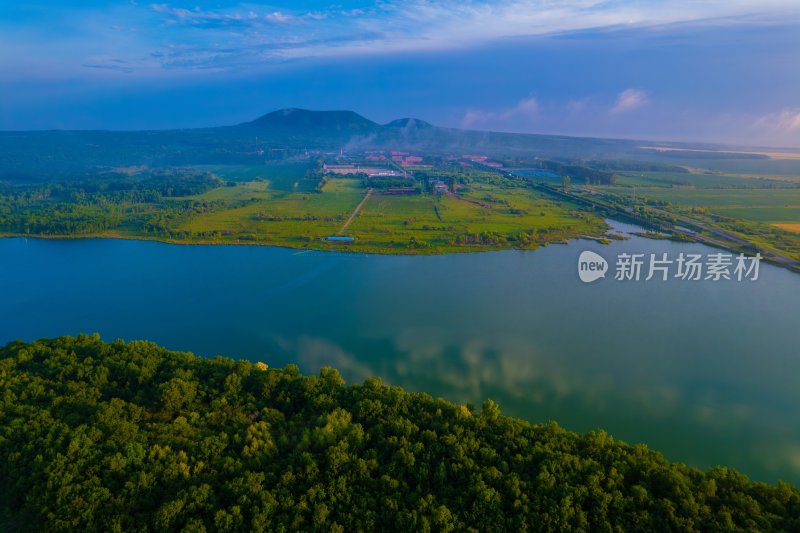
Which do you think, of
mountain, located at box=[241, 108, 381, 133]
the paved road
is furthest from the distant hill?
the paved road

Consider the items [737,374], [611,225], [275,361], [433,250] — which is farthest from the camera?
[611,225]

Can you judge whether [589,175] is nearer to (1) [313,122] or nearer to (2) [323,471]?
(2) [323,471]

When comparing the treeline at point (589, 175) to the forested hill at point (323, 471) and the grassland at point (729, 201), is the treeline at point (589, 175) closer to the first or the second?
the grassland at point (729, 201)

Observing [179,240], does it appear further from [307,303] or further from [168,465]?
[168,465]

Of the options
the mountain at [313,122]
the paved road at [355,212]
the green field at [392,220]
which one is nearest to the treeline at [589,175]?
the green field at [392,220]

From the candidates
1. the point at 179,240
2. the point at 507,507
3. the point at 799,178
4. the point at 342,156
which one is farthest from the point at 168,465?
the point at 342,156

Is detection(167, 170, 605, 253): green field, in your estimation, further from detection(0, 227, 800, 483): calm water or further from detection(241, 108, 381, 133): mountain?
detection(241, 108, 381, 133): mountain
